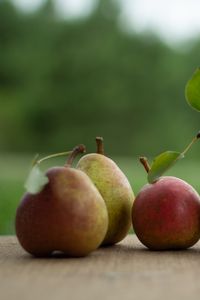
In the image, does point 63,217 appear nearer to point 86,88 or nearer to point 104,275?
point 104,275

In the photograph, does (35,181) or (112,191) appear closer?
(35,181)

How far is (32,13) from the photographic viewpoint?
25.6 m

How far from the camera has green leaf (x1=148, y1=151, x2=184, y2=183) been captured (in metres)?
1.76

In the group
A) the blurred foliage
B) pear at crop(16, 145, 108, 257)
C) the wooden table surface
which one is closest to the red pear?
the wooden table surface

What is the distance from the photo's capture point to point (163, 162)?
5.85 ft

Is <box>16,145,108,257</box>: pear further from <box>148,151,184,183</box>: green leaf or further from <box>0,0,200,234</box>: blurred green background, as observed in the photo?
<box>0,0,200,234</box>: blurred green background

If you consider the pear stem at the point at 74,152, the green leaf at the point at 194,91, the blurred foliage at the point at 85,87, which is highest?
the green leaf at the point at 194,91

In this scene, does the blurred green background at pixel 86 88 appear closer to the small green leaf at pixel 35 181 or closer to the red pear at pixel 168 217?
the red pear at pixel 168 217

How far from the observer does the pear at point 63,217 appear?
1.63 m

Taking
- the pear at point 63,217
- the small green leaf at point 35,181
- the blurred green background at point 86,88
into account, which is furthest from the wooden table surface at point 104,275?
the blurred green background at point 86,88

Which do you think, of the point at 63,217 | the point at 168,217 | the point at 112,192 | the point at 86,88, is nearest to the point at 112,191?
the point at 112,192

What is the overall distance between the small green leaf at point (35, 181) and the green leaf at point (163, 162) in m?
0.32

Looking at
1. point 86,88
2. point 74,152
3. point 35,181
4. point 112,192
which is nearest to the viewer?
point 35,181

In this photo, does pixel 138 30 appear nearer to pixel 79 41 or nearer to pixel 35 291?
pixel 79 41
